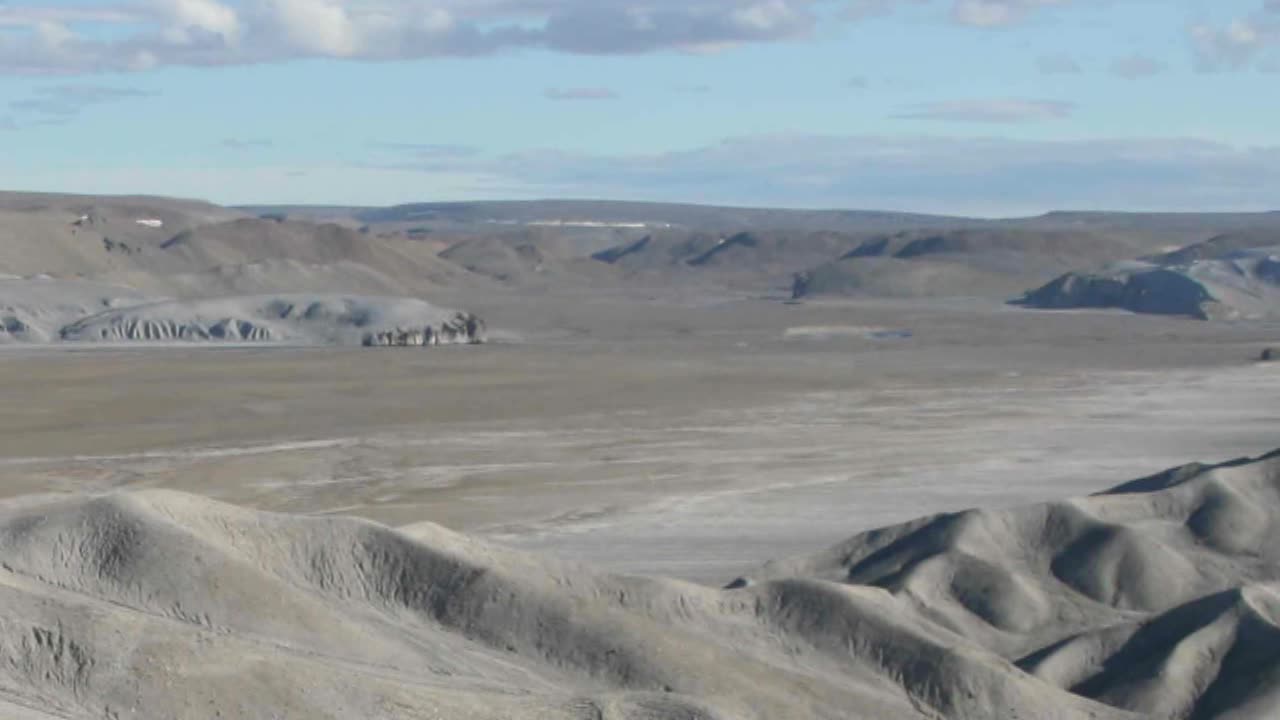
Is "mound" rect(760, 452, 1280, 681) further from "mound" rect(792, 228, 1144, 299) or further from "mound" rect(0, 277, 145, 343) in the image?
"mound" rect(792, 228, 1144, 299)

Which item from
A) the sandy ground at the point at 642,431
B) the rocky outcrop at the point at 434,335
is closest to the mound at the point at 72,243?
the rocky outcrop at the point at 434,335

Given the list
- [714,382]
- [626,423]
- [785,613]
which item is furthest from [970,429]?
[785,613]

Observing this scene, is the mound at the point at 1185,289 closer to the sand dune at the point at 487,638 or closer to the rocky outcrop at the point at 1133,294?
the rocky outcrop at the point at 1133,294

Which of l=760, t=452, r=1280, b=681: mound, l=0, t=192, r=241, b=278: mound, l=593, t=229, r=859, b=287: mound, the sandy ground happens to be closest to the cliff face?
the sandy ground

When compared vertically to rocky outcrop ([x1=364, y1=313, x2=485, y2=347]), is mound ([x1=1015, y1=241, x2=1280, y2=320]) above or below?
above

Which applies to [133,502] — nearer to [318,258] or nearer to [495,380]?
[495,380]

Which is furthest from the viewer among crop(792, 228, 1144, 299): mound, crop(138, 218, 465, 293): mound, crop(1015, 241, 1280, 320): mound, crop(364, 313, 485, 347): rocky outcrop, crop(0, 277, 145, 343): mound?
crop(138, 218, 465, 293): mound

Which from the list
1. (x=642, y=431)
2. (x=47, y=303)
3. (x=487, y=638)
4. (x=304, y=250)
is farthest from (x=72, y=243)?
(x=487, y=638)
